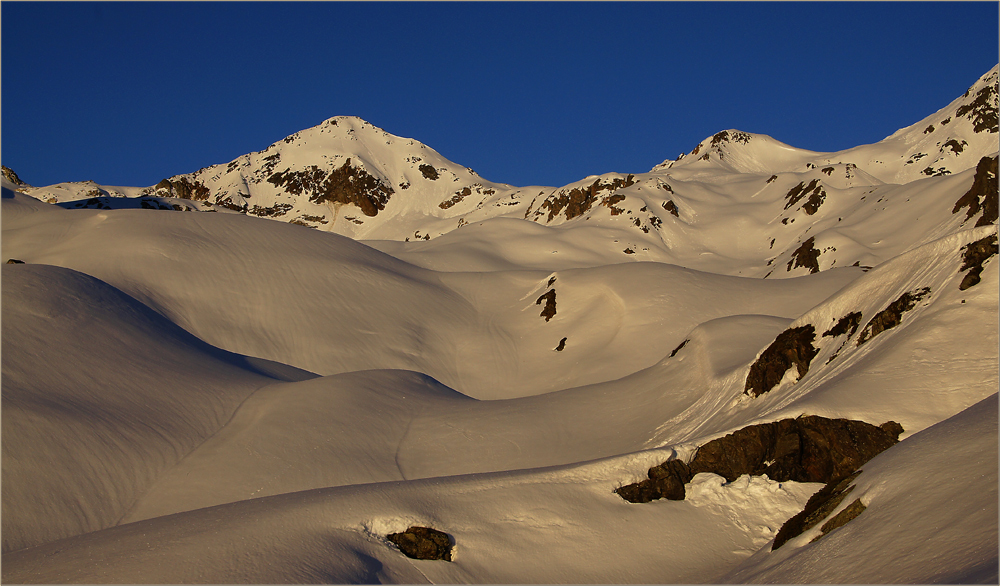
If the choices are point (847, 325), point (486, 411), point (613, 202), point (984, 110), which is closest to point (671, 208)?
point (613, 202)

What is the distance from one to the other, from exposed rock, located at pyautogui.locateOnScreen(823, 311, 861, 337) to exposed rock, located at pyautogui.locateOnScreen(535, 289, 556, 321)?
2456 cm

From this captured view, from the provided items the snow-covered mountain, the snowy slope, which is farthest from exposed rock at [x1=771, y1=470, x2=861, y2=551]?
the snowy slope

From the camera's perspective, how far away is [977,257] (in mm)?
15375

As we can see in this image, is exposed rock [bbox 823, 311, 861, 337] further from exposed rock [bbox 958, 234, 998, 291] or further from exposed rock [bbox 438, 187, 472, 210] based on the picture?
exposed rock [bbox 438, 187, 472, 210]

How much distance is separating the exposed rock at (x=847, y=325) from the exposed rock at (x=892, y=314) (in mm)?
716

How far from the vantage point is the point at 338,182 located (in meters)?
158

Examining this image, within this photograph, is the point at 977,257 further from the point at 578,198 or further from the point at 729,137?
the point at 729,137

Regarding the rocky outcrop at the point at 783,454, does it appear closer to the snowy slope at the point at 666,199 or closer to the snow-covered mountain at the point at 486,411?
the snow-covered mountain at the point at 486,411

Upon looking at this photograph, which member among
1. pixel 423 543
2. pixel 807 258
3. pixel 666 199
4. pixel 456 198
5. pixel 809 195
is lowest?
pixel 423 543

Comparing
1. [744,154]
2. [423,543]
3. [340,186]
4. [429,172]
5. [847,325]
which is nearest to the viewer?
[423,543]

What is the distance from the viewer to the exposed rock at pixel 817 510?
11.3 metres

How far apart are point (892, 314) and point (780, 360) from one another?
9.56 feet

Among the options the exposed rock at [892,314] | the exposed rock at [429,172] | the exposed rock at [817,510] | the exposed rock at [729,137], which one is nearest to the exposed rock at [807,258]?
the exposed rock at [892,314]

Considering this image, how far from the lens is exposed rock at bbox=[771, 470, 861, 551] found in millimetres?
11258
